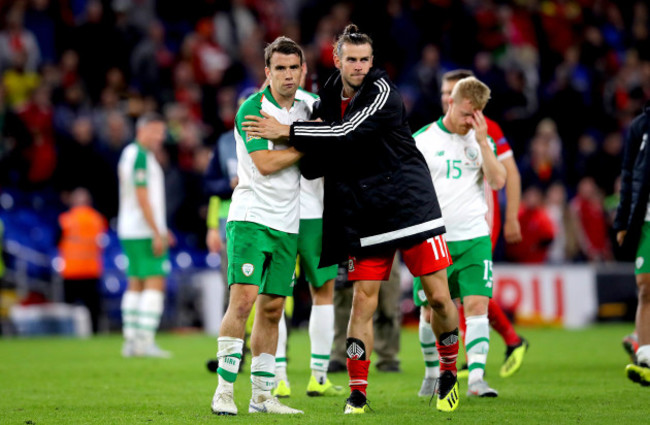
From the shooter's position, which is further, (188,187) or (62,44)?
(62,44)

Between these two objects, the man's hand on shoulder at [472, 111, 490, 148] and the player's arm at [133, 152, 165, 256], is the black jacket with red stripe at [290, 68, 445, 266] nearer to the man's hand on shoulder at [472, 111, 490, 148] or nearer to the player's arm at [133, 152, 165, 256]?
the man's hand on shoulder at [472, 111, 490, 148]

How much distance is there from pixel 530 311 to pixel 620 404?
9.48 meters

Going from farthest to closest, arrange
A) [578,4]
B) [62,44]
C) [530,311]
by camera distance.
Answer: [578,4] → [62,44] → [530,311]

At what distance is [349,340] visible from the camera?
6.35 m

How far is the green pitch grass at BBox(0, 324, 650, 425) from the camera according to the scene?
239 inches

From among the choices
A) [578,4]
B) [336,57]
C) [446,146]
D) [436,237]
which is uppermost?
[578,4]

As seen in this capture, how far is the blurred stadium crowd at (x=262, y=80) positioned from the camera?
16.0m

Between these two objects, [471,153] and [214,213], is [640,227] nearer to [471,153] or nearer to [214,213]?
[471,153]

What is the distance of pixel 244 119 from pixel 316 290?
5.92ft

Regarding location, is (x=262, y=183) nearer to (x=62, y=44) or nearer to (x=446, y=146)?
(x=446, y=146)

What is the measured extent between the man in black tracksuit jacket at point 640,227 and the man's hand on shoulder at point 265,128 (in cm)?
304

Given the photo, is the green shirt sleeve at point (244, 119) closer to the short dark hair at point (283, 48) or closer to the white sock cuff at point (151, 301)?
the short dark hair at point (283, 48)

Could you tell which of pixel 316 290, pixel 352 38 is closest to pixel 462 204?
pixel 316 290

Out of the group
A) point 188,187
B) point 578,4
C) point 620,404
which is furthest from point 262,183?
point 578,4
